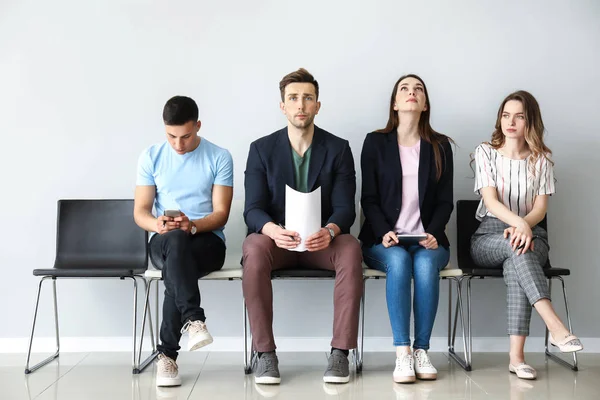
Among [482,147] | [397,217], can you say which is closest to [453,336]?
[397,217]

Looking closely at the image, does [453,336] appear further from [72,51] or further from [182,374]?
[72,51]

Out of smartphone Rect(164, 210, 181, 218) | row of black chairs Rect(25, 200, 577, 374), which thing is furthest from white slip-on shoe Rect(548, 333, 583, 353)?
smartphone Rect(164, 210, 181, 218)

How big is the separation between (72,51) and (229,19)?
2.97 ft

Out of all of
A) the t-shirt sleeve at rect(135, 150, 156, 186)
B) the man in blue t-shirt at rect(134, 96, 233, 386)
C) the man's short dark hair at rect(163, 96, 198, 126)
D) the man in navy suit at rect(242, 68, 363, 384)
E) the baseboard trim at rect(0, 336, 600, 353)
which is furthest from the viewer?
the baseboard trim at rect(0, 336, 600, 353)

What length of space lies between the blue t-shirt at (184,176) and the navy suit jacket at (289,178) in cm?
16

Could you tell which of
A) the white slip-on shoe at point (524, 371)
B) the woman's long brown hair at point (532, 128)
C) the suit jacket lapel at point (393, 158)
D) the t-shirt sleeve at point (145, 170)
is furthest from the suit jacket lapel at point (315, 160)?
the white slip-on shoe at point (524, 371)

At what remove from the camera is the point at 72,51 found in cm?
384

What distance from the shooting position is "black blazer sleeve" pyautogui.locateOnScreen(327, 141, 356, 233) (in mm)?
3225

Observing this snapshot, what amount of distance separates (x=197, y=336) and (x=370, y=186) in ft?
3.96

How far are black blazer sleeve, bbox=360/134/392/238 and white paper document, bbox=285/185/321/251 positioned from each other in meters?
0.43

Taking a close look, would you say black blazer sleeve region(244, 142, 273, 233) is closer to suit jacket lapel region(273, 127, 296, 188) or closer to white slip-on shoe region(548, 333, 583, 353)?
suit jacket lapel region(273, 127, 296, 188)

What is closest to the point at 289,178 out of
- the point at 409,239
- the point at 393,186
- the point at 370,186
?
the point at 370,186

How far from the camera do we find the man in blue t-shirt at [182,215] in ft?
9.40

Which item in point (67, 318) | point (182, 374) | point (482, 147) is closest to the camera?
point (182, 374)
